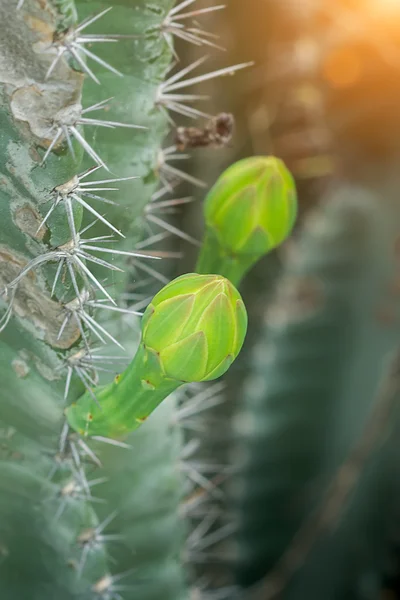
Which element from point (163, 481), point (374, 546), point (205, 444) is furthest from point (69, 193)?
point (374, 546)

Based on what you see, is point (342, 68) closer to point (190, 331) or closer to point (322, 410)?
point (322, 410)

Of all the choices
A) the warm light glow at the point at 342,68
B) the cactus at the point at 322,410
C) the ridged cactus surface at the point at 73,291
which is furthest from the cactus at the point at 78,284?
the warm light glow at the point at 342,68

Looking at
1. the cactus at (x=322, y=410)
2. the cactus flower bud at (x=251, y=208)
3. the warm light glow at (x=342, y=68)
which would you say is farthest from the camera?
the warm light glow at (x=342, y=68)

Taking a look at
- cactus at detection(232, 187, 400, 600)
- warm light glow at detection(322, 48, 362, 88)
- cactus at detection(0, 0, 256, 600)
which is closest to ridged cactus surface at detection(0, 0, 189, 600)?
cactus at detection(0, 0, 256, 600)

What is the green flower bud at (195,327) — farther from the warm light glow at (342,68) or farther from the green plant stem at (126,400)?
the warm light glow at (342,68)

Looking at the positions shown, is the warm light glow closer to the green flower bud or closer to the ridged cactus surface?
the ridged cactus surface

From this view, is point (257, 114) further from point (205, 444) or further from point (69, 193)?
point (69, 193)

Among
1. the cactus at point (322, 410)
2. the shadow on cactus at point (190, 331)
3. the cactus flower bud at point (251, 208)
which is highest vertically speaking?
the shadow on cactus at point (190, 331)
